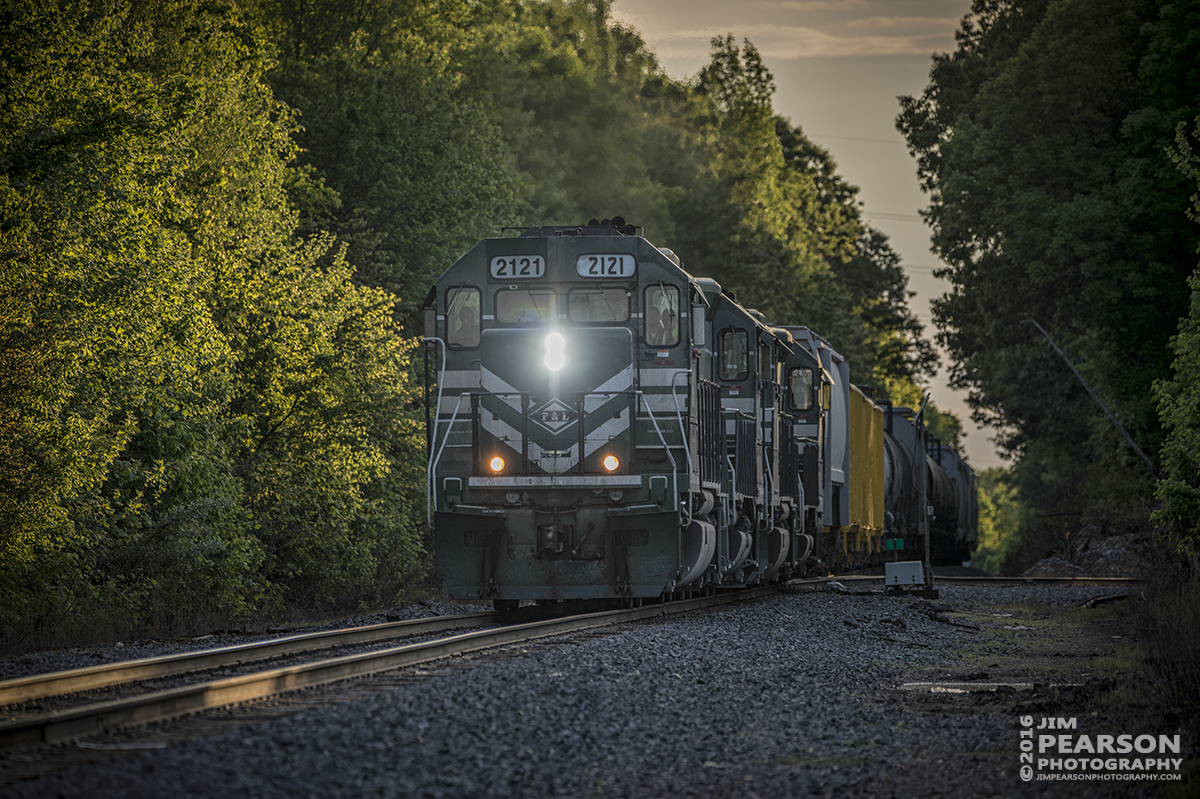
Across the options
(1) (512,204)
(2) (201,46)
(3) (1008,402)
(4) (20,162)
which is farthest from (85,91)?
(3) (1008,402)

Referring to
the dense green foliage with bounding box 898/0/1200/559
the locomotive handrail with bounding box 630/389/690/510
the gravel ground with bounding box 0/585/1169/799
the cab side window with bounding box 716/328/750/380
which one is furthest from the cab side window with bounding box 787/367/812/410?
the dense green foliage with bounding box 898/0/1200/559

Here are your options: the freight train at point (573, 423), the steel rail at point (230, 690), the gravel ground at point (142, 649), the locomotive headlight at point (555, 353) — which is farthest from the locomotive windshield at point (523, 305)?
the gravel ground at point (142, 649)

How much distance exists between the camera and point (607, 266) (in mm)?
13852

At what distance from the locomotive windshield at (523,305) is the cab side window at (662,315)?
3.45 feet

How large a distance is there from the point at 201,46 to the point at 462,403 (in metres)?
14.2

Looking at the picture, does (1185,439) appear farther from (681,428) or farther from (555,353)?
(555,353)

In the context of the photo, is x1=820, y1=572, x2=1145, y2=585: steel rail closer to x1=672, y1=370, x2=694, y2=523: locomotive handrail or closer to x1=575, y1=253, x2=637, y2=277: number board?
x1=672, y1=370, x2=694, y2=523: locomotive handrail

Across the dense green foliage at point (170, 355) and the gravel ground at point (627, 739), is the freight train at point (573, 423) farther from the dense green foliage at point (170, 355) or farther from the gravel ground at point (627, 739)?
the dense green foliage at point (170, 355)

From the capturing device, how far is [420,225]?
31.9m

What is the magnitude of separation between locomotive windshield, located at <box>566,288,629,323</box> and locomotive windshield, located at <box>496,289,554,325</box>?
0.74ft

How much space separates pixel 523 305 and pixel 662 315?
1503mm

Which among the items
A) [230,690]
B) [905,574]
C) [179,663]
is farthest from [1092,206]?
[230,690]

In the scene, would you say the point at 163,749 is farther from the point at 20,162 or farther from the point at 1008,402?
the point at 1008,402

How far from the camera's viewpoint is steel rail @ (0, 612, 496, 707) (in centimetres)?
799
